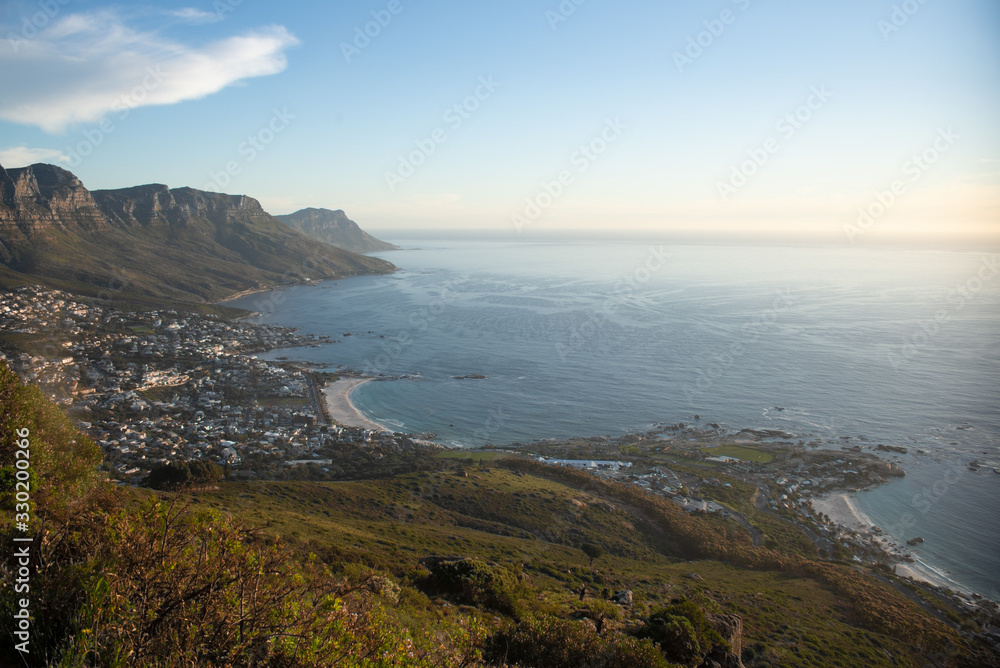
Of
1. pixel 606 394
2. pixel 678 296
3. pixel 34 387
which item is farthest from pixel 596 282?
pixel 34 387

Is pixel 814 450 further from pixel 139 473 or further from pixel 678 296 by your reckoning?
pixel 678 296

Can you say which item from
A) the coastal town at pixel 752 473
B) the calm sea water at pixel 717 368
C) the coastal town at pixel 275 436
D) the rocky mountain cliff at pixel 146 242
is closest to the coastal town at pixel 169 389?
the coastal town at pixel 275 436

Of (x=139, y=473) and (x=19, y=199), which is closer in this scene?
(x=139, y=473)

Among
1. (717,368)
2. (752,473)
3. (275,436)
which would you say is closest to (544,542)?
(752,473)

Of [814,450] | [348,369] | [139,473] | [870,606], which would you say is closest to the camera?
[870,606]

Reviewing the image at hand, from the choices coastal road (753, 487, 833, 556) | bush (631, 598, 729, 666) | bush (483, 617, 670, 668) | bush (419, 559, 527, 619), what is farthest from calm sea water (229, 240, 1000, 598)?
bush (483, 617, 670, 668)

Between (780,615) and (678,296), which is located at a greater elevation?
(678,296)

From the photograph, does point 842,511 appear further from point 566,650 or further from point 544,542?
point 566,650

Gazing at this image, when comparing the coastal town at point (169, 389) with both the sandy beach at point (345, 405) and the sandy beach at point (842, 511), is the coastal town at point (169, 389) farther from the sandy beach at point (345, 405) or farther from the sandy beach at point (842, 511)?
the sandy beach at point (842, 511)
